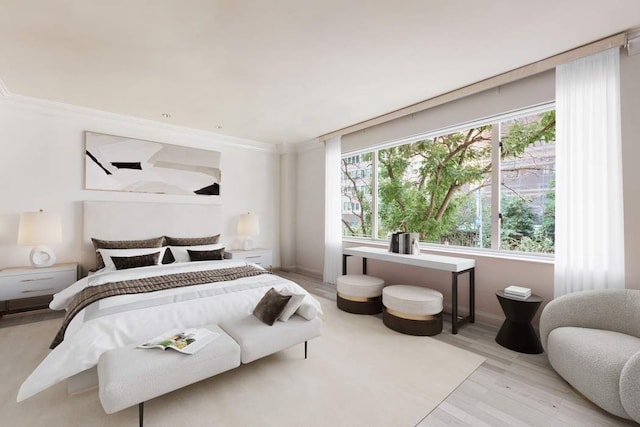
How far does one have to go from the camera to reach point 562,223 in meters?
2.58

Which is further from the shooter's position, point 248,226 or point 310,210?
point 310,210

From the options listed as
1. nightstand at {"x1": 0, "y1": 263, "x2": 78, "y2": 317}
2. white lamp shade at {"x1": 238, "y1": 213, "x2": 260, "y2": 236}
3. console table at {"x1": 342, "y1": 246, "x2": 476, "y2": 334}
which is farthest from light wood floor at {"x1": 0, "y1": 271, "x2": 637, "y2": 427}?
nightstand at {"x1": 0, "y1": 263, "x2": 78, "y2": 317}

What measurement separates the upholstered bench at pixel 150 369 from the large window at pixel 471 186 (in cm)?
296

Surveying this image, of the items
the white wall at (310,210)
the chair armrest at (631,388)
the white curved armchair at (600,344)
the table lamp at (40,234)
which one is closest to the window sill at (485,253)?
the white curved armchair at (600,344)

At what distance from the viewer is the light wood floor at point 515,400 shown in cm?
168

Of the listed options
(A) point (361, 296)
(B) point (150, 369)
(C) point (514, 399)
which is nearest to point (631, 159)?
(C) point (514, 399)

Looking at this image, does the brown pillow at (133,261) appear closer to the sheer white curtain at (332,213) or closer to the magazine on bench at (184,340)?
the magazine on bench at (184,340)

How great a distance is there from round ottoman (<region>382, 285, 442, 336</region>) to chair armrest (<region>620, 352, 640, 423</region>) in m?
1.37

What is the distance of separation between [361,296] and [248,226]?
8.00 feet

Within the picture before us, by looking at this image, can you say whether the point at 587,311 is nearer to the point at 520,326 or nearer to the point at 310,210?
the point at 520,326

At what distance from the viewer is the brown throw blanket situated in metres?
2.22

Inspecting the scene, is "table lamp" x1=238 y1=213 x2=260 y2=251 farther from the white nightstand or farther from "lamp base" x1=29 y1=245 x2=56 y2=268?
"lamp base" x1=29 y1=245 x2=56 y2=268

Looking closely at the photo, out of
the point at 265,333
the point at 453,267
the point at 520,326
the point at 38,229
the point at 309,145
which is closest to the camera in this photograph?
the point at 265,333

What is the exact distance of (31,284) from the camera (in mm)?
3180
